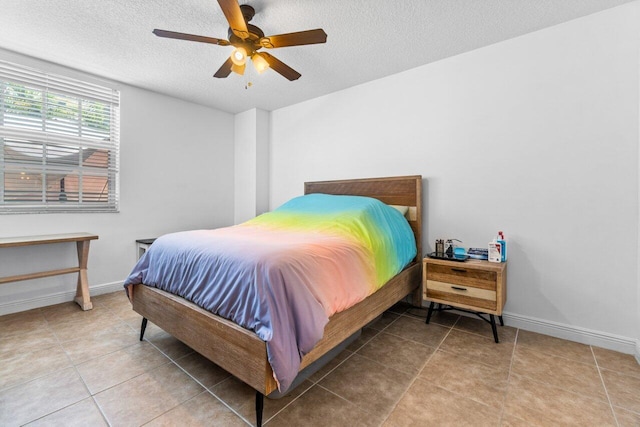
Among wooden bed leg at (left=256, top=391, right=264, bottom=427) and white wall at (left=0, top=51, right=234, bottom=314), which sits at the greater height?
white wall at (left=0, top=51, right=234, bottom=314)

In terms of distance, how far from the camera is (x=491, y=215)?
246 centimetres

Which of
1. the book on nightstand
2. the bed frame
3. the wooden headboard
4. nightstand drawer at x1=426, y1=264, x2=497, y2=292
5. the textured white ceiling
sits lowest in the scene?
the bed frame

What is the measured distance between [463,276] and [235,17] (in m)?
2.40

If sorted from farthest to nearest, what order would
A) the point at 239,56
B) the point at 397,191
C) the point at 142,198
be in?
the point at 142,198 → the point at 397,191 → the point at 239,56

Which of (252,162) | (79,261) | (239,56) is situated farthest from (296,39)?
(79,261)

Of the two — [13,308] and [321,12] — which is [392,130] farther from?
[13,308]

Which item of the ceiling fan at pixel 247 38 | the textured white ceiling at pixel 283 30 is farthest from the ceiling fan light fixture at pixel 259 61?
the textured white ceiling at pixel 283 30

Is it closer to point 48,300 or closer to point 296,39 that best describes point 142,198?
point 48,300

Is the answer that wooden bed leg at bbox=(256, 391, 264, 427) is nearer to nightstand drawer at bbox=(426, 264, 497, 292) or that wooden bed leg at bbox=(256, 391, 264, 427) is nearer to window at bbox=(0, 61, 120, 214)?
nightstand drawer at bbox=(426, 264, 497, 292)

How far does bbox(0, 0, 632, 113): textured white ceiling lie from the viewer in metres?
1.98

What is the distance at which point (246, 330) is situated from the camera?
4.34ft

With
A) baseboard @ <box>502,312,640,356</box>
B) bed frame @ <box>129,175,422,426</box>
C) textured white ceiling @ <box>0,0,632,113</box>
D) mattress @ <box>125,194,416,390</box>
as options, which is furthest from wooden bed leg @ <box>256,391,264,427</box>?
textured white ceiling @ <box>0,0,632,113</box>

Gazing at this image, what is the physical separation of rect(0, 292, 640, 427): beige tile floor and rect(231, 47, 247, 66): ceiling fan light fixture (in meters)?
2.14

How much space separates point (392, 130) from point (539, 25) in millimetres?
1394
